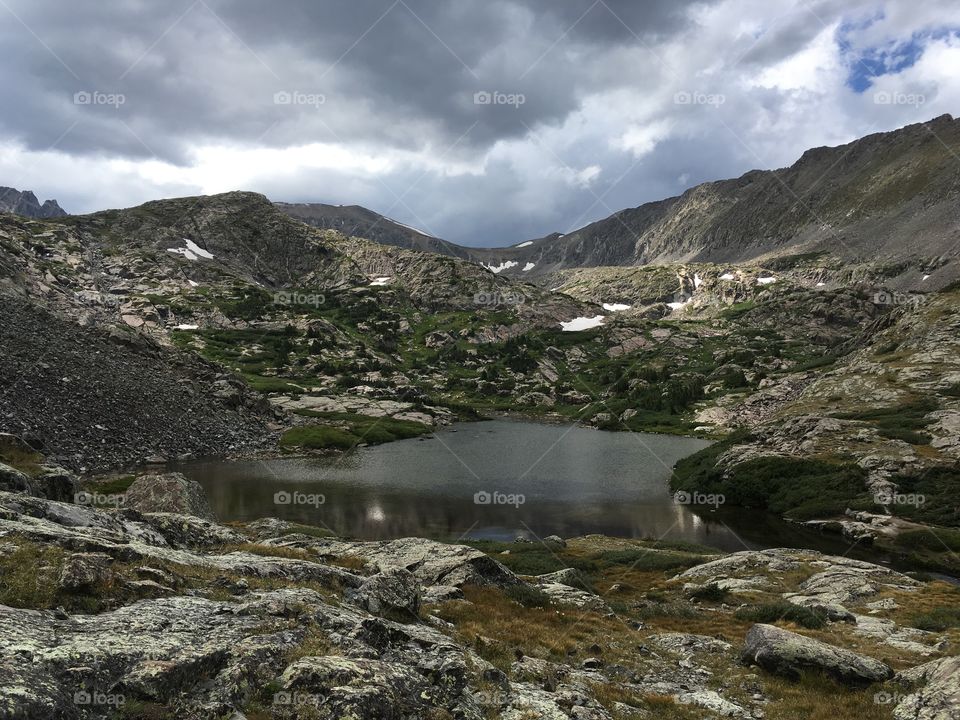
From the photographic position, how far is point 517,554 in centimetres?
5116

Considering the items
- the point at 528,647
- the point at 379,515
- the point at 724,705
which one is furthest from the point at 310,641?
the point at 379,515

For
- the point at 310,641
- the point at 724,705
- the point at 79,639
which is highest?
the point at 79,639

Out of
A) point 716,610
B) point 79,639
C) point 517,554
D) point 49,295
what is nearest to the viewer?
point 79,639

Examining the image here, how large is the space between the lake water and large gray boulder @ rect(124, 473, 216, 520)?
51.0 ft

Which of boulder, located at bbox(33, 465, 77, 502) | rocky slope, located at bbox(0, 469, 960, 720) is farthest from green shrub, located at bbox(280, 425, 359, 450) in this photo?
rocky slope, located at bbox(0, 469, 960, 720)

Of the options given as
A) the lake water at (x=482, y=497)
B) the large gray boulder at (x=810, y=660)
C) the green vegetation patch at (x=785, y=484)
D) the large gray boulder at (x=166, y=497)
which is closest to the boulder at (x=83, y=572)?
the large gray boulder at (x=810, y=660)

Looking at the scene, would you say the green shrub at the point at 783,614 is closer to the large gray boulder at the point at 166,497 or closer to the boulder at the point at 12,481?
the boulder at the point at 12,481

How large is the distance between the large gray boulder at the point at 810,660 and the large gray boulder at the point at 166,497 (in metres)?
43.8

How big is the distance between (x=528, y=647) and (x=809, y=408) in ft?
342

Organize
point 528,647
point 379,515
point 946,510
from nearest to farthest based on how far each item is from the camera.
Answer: point 528,647 < point 946,510 < point 379,515

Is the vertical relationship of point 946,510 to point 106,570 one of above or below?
below

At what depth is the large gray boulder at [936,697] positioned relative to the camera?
1580 cm

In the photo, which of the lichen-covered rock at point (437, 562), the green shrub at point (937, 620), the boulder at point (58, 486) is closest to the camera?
the boulder at point (58, 486)

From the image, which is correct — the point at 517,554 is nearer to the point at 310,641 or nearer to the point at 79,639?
the point at 310,641
